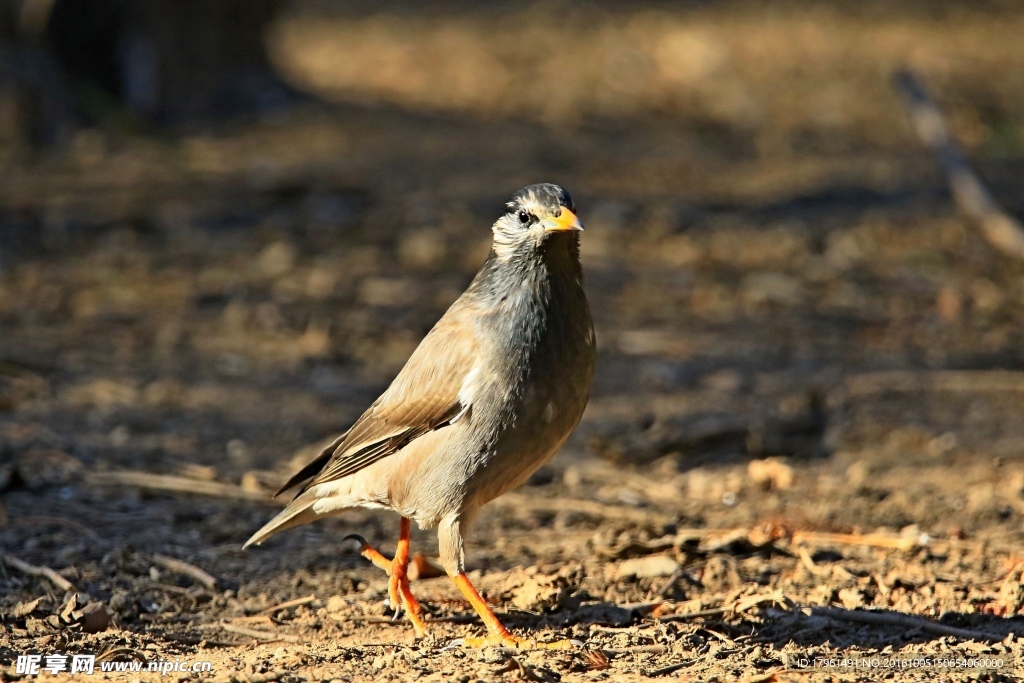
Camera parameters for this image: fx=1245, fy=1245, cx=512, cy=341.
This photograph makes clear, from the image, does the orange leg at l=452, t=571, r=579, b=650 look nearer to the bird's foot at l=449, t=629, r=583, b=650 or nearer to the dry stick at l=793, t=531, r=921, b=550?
the bird's foot at l=449, t=629, r=583, b=650

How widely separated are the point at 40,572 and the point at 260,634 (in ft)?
3.74

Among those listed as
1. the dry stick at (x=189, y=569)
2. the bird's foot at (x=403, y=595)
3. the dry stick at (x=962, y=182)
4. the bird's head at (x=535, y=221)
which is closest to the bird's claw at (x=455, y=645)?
the bird's foot at (x=403, y=595)

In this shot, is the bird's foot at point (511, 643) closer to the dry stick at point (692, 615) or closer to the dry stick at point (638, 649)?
the dry stick at point (638, 649)

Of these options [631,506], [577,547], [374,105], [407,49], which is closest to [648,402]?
[631,506]

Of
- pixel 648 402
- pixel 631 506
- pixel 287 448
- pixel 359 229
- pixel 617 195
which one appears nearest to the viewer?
pixel 631 506

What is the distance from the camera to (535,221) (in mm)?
5281

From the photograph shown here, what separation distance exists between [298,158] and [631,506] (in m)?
7.21

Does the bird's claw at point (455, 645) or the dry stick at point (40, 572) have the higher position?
the bird's claw at point (455, 645)

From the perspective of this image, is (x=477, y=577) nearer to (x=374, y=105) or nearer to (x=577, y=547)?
(x=577, y=547)

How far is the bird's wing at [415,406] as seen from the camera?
17.1 ft

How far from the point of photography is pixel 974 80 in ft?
50.7

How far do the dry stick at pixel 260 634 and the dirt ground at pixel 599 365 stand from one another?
27mm

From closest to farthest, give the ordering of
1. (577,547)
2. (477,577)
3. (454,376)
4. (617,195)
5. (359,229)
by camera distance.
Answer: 1. (454,376)
2. (477,577)
3. (577,547)
4. (359,229)
5. (617,195)

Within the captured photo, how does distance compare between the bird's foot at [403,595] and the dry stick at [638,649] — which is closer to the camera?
the dry stick at [638,649]
